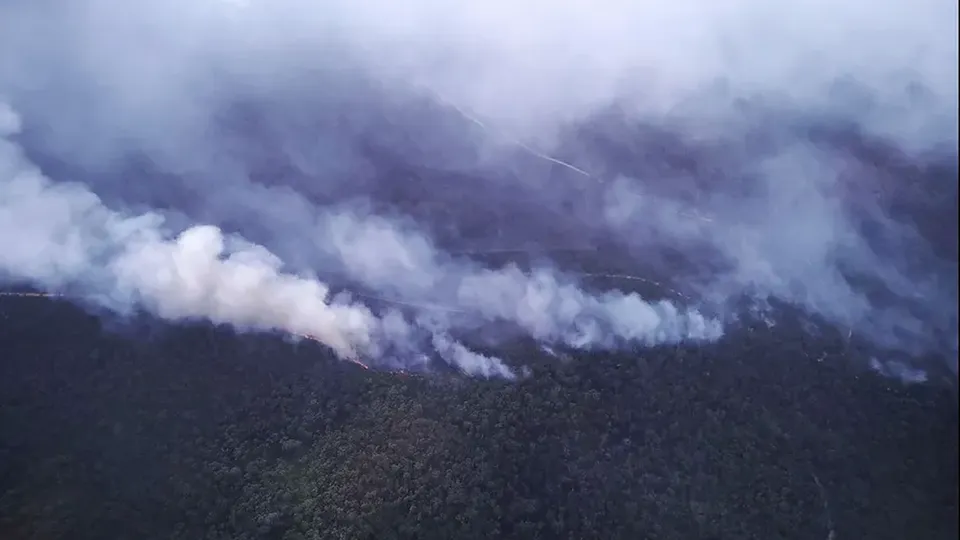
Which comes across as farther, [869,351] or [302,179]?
[302,179]

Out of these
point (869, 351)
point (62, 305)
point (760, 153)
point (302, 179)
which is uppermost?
point (760, 153)

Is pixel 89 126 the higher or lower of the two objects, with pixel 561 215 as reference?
lower

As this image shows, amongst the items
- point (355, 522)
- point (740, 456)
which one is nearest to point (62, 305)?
point (355, 522)

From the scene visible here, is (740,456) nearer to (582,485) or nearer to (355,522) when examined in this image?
(582,485)

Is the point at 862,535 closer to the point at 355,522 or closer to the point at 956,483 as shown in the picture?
the point at 956,483

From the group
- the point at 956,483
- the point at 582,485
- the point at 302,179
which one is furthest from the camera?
the point at 302,179

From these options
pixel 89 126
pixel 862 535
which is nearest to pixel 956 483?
pixel 862 535

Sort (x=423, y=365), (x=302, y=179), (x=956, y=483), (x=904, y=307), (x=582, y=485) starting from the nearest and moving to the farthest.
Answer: (x=956, y=483), (x=904, y=307), (x=582, y=485), (x=423, y=365), (x=302, y=179)
